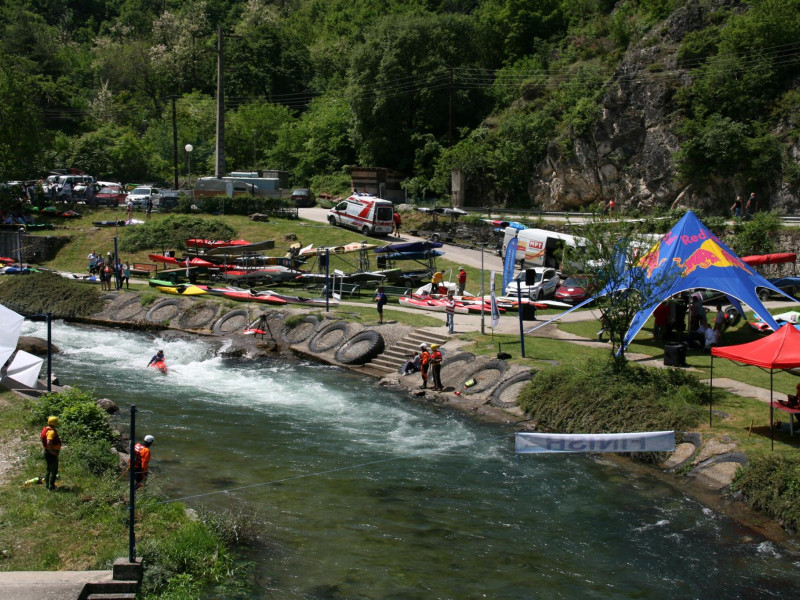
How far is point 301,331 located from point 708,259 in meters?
16.3

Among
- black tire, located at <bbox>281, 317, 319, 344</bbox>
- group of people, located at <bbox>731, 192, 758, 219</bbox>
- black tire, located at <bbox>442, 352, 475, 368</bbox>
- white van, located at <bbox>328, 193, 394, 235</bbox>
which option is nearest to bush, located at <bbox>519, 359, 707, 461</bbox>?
black tire, located at <bbox>442, 352, 475, 368</bbox>

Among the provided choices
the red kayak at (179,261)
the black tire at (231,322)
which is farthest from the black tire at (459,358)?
the red kayak at (179,261)

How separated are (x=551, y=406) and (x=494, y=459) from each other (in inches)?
133

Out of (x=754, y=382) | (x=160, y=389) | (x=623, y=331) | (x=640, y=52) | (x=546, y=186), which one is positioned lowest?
(x=160, y=389)

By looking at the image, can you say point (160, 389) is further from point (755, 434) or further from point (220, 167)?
point (220, 167)

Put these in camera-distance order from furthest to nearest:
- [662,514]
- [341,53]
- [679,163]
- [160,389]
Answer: [341,53]
[679,163]
[160,389]
[662,514]

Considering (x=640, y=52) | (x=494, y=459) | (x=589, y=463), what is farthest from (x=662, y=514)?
(x=640, y=52)

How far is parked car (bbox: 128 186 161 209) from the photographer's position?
57156 mm

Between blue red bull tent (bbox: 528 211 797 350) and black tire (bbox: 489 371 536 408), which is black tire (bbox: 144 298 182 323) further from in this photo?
blue red bull tent (bbox: 528 211 797 350)

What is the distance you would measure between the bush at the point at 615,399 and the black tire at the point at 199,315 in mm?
17195

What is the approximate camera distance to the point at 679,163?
48.2 m

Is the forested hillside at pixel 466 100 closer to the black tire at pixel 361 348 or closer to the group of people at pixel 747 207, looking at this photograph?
the group of people at pixel 747 207

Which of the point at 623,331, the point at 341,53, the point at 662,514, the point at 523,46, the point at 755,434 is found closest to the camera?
the point at 662,514

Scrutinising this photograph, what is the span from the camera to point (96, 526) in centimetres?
1477
